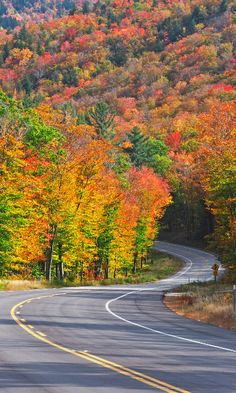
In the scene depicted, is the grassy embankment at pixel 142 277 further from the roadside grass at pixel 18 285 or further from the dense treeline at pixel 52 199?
the dense treeline at pixel 52 199

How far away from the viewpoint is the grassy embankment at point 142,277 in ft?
145

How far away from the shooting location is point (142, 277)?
2702 inches

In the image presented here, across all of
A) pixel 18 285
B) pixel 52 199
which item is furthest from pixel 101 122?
pixel 18 285

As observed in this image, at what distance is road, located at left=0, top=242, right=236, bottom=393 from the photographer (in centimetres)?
1106

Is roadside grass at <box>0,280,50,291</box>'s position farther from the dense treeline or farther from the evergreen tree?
the evergreen tree

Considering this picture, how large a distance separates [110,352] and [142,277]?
54.0 meters

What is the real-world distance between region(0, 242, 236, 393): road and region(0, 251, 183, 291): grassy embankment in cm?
1692

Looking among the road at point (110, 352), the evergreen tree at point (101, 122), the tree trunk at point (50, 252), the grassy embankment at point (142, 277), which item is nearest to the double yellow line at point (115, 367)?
the road at point (110, 352)

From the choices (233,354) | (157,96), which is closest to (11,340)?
(233,354)

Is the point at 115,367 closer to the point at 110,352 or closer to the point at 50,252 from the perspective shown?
the point at 110,352

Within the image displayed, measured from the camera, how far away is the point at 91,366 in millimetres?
12852

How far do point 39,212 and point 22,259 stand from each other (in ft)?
13.6

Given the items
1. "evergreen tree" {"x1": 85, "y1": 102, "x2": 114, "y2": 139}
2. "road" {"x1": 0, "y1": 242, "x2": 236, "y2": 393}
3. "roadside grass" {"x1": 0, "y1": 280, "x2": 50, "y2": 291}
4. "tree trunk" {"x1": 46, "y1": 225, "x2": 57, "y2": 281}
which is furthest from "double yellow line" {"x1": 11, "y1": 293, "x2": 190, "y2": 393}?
"evergreen tree" {"x1": 85, "y1": 102, "x2": 114, "y2": 139}

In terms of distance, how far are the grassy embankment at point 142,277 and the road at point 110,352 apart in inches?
666
